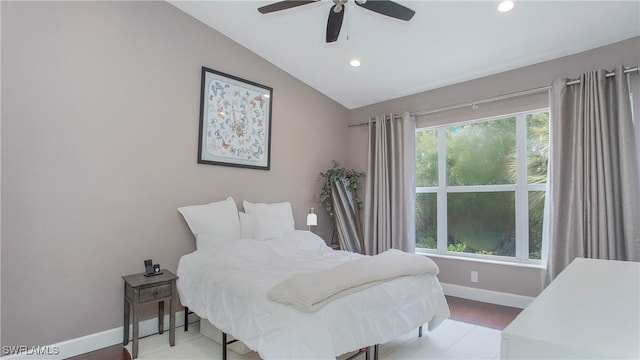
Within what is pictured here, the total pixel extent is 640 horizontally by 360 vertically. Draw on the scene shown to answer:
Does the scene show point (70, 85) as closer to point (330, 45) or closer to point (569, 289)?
point (330, 45)

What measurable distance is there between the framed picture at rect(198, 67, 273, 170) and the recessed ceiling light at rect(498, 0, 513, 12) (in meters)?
2.48

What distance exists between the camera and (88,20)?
2.62m

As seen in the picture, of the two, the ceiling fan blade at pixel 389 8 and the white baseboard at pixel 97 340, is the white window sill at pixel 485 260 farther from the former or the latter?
the ceiling fan blade at pixel 389 8

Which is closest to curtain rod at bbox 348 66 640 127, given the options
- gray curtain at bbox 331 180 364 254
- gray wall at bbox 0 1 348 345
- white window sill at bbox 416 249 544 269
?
gray curtain at bbox 331 180 364 254

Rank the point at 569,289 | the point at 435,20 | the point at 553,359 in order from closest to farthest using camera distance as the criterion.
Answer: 1. the point at 553,359
2. the point at 569,289
3. the point at 435,20

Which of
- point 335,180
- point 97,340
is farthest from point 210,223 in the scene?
point 335,180

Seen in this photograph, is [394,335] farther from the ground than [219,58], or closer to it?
closer to it

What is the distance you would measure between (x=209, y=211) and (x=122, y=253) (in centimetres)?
79

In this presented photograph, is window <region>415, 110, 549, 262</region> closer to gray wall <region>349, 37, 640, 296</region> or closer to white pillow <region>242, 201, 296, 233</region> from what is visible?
gray wall <region>349, 37, 640, 296</region>

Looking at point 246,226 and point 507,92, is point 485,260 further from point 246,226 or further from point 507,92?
point 246,226

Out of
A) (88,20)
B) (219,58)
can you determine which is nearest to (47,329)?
(88,20)

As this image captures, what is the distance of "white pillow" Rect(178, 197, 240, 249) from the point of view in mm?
3080

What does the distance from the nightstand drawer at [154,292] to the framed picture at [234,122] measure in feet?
4.15

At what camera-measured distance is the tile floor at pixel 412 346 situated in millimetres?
2471
